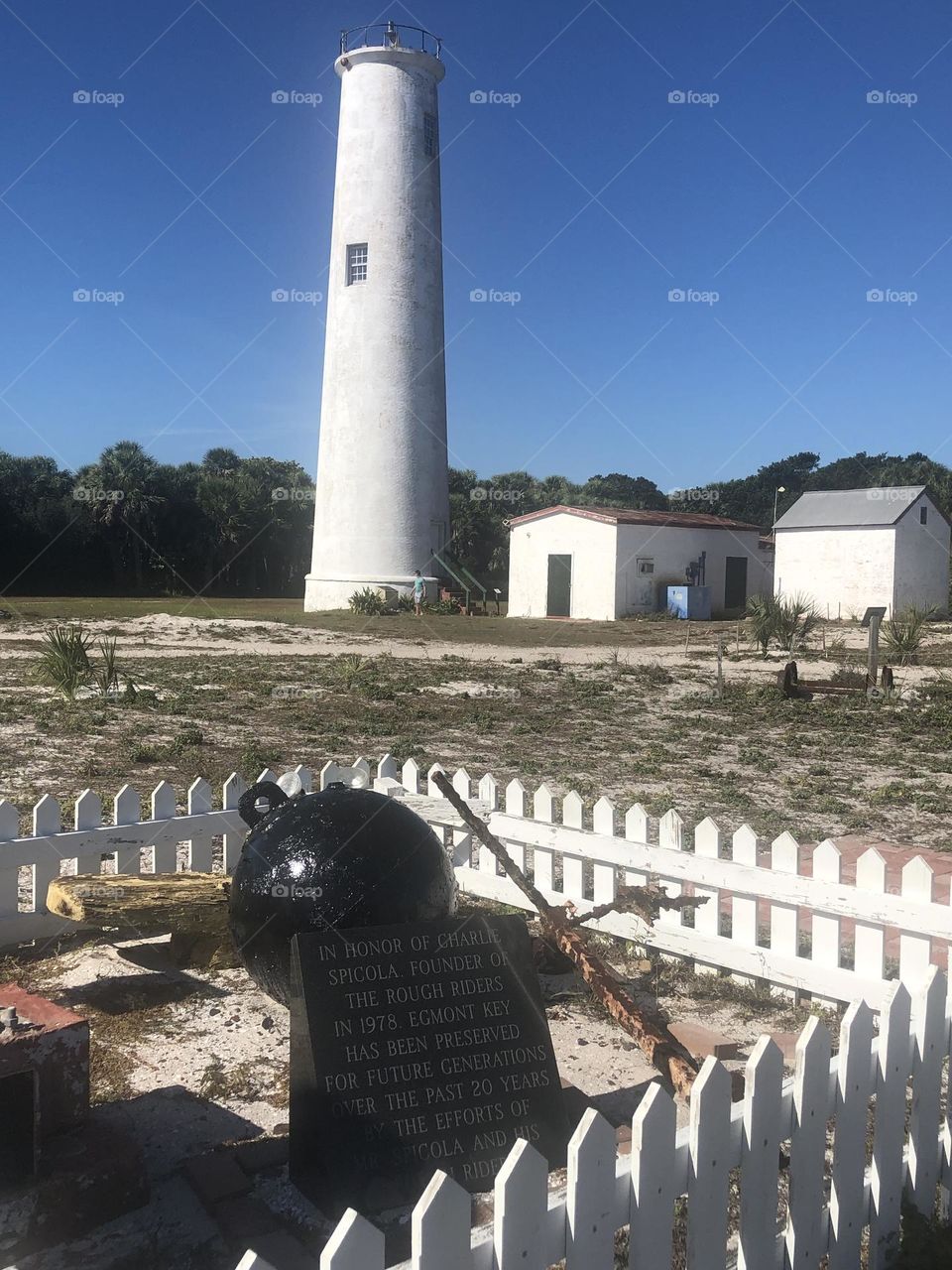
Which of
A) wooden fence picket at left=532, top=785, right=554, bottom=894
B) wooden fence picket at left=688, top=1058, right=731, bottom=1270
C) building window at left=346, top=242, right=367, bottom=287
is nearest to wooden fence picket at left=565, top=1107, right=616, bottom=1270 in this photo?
wooden fence picket at left=688, top=1058, right=731, bottom=1270

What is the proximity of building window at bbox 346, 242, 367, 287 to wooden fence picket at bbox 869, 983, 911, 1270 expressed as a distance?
1190 inches

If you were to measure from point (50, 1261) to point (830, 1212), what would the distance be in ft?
6.90

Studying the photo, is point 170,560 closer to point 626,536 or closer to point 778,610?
point 626,536

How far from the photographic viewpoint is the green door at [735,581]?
37.1 metres

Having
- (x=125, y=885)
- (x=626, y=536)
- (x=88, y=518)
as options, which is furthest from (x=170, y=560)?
(x=125, y=885)

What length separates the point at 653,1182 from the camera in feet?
7.94

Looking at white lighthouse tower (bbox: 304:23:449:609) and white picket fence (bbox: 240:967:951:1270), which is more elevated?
white lighthouse tower (bbox: 304:23:449:609)

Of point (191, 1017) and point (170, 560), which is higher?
point (170, 560)

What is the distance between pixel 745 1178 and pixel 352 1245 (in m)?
1.22

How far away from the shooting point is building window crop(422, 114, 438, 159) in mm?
30750

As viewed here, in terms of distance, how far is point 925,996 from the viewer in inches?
121
